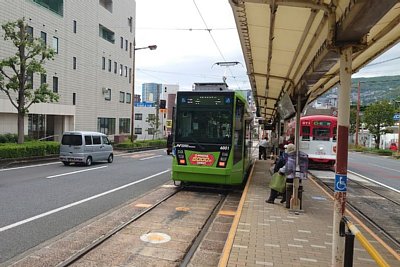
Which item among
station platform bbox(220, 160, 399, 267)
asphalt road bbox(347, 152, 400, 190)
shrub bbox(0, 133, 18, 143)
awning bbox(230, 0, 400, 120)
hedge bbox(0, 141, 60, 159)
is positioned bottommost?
asphalt road bbox(347, 152, 400, 190)

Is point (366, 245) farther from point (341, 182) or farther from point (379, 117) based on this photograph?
point (379, 117)

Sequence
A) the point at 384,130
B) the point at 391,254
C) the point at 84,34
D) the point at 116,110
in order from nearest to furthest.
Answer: the point at 391,254 → the point at 84,34 → the point at 116,110 → the point at 384,130

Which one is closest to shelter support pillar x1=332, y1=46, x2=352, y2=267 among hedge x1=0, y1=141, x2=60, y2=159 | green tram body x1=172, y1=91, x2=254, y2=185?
green tram body x1=172, y1=91, x2=254, y2=185

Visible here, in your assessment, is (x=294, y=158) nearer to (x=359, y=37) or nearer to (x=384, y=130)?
(x=359, y=37)

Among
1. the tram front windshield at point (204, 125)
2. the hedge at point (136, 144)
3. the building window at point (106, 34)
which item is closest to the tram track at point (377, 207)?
the tram front windshield at point (204, 125)

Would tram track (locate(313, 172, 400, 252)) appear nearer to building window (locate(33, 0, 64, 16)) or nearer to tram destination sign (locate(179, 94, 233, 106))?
tram destination sign (locate(179, 94, 233, 106))

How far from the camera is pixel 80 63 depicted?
35.3 m

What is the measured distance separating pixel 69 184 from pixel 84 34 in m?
26.8

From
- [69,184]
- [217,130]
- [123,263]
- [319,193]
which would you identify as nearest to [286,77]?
[217,130]

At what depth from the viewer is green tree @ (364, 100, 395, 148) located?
49.7 m

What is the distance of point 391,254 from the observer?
5785 mm

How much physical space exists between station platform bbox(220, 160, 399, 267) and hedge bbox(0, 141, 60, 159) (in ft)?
49.6

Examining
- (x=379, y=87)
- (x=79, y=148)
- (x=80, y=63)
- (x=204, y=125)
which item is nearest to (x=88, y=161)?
(x=79, y=148)

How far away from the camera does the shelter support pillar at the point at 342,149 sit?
4406 mm
